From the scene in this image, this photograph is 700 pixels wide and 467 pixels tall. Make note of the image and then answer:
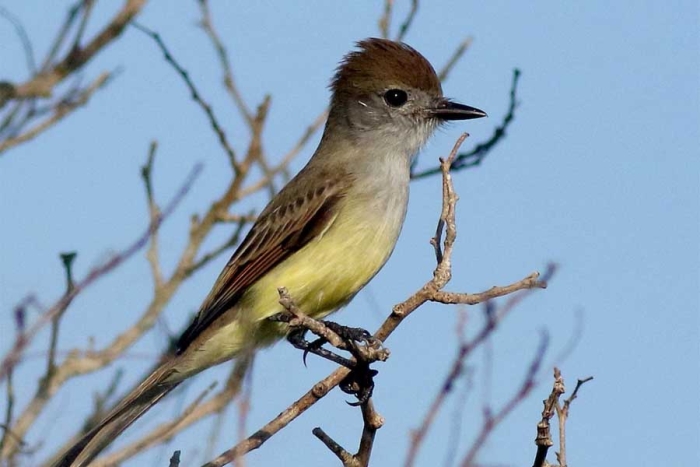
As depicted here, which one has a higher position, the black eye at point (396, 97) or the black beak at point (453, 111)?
the black eye at point (396, 97)

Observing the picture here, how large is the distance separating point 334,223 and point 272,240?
0.35m

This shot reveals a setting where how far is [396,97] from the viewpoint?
6.82 meters

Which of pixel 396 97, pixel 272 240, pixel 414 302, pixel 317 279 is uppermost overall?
pixel 396 97

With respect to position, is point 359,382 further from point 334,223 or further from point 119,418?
point 334,223

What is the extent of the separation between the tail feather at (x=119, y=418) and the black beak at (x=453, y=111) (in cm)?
213

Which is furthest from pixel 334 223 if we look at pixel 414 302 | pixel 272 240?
pixel 414 302

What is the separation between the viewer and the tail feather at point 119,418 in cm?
487

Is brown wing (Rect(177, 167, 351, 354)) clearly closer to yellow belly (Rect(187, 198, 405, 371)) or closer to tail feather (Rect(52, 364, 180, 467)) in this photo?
yellow belly (Rect(187, 198, 405, 371))

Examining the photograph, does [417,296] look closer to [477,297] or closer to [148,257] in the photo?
[477,297]

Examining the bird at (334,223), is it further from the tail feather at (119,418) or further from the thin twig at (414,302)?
the thin twig at (414,302)

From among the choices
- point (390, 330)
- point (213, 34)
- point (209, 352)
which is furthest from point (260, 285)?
→ point (390, 330)

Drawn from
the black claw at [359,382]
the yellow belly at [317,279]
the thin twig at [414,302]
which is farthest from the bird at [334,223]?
the thin twig at [414,302]

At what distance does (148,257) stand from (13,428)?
5.16ft

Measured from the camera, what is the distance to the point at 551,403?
11.3ft
